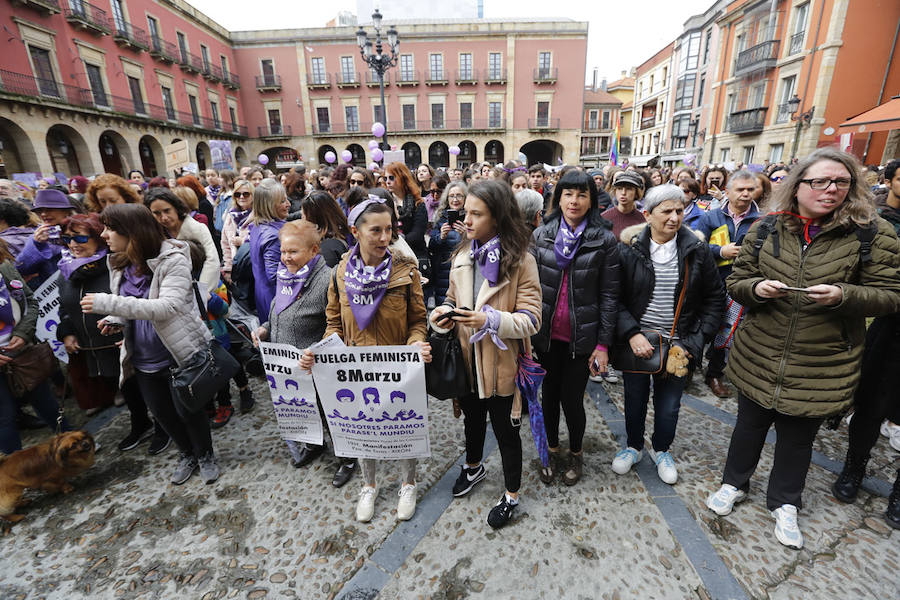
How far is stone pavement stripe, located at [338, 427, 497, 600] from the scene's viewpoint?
205 cm

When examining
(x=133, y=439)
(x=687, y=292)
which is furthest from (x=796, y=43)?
(x=133, y=439)

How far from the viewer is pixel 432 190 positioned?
5891mm

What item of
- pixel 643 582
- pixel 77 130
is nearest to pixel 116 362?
pixel 643 582

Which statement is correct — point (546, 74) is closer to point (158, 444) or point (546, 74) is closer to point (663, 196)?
point (663, 196)

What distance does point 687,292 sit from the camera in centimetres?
239

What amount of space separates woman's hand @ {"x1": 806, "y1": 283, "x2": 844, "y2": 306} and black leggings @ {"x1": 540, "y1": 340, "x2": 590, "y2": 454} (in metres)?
1.14

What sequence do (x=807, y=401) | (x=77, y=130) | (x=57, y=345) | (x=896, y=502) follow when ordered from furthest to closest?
(x=77, y=130)
(x=57, y=345)
(x=896, y=502)
(x=807, y=401)

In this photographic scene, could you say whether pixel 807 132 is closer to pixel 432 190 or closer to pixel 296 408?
pixel 432 190

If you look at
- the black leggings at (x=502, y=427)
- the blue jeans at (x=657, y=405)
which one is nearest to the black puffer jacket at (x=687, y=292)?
the blue jeans at (x=657, y=405)

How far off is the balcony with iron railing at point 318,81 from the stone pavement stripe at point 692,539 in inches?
1316

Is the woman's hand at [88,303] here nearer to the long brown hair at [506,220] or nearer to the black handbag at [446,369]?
the black handbag at [446,369]

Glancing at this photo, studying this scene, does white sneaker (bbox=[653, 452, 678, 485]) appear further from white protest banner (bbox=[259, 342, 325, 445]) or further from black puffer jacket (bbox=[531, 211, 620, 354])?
white protest banner (bbox=[259, 342, 325, 445])

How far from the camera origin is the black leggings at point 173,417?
8.79ft

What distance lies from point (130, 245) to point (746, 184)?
4.79 m
